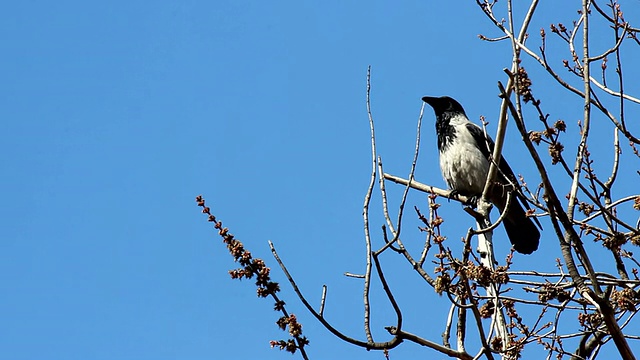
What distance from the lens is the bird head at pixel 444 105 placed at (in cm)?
874

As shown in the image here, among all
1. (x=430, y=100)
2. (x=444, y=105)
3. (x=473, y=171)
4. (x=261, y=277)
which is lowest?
(x=261, y=277)

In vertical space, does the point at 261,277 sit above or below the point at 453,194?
below

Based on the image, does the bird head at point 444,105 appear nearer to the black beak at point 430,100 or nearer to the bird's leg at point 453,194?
the black beak at point 430,100

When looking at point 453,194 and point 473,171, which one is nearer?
point 473,171

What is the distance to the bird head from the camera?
344 inches

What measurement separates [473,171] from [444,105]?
109cm

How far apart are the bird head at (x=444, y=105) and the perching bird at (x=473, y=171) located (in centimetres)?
29

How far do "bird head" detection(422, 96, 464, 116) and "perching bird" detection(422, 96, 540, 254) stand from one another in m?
0.29

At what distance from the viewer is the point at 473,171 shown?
7953mm

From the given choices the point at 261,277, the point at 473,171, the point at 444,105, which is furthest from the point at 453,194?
the point at 261,277

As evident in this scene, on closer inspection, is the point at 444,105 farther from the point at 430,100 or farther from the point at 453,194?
the point at 453,194

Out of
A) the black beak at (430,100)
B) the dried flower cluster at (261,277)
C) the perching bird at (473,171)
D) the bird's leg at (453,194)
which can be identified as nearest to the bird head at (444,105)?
the black beak at (430,100)

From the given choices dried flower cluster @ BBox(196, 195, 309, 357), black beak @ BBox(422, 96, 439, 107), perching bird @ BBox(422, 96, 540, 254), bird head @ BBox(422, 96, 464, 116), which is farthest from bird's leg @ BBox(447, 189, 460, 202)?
dried flower cluster @ BBox(196, 195, 309, 357)

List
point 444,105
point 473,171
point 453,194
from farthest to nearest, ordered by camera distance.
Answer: point 444,105 < point 453,194 < point 473,171
